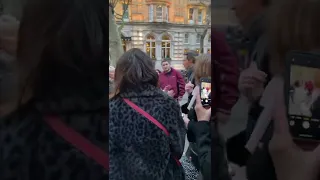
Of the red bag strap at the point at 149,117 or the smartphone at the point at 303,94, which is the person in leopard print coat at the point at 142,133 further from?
the smartphone at the point at 303,94

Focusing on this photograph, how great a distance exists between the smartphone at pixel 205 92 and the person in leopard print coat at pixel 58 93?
0.88 metres

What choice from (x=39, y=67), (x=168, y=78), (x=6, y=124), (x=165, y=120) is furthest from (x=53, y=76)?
(x=168, y=78)

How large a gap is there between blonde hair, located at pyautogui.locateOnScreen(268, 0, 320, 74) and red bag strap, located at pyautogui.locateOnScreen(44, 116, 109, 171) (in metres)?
0.63

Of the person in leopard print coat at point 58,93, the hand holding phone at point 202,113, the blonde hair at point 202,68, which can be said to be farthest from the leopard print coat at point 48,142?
the blonde hair at point 202,68

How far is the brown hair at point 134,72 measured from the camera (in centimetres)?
189

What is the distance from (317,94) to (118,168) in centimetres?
94

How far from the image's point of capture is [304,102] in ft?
4.24

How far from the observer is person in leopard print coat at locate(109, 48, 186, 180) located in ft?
5.86

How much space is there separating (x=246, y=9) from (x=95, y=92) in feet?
1.79

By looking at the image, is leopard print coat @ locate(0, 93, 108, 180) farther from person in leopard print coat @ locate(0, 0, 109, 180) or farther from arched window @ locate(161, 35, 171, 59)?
arched window @ locate(161, 35, 171, 59)

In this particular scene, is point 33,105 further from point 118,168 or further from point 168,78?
point 168,78

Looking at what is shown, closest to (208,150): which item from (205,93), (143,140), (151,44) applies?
(143,140)

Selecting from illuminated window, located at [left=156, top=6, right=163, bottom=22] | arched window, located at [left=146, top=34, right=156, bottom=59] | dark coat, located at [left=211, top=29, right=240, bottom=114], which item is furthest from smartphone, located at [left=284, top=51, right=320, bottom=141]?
arched window, located at [left=146, top=34, right=156, bottom=59]

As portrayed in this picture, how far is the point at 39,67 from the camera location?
1182 millimetres
